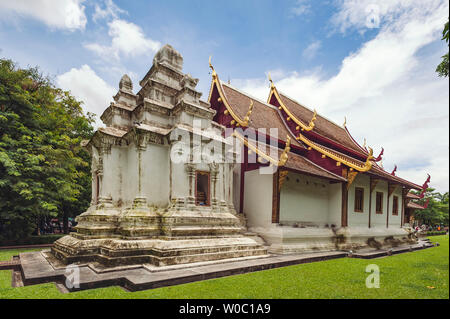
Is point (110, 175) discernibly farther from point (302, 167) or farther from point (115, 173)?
point (302, 167)

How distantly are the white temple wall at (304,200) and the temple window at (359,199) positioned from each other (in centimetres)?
156

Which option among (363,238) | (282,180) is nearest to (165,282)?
(282,180)

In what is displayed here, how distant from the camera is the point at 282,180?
10.0m

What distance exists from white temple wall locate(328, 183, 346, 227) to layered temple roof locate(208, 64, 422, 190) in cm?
78

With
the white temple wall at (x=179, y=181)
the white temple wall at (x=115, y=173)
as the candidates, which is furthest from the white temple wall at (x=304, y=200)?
the white temple wall at (x=115, y=173)

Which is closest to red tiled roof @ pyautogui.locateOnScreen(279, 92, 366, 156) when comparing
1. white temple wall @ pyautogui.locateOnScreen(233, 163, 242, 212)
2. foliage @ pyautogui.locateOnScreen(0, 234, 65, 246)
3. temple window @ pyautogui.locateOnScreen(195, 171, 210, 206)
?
white temple wall @ pyautogui.locateOnScreen(233, 163, 242, 212)

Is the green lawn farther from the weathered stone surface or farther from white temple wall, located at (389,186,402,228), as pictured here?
white temple wall, located at (389,186,402,228)

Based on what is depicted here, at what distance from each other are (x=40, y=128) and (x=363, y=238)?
16.7 meters

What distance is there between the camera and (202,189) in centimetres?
923

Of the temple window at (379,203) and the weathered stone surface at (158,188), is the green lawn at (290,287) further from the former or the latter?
the temple window at (379,203)

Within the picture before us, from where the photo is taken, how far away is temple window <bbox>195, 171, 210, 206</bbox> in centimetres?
870

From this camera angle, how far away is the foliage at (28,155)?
11141mm

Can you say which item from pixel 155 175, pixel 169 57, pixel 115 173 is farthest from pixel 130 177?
pixel 169 57

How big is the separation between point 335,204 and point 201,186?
6.54 metres
